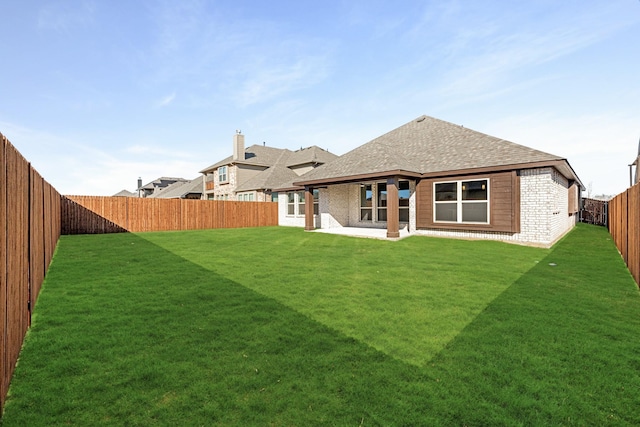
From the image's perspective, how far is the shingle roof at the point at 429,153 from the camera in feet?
40.1

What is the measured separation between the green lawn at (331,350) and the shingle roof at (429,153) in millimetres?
6615

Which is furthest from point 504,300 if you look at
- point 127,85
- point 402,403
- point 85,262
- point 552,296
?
point 127,85

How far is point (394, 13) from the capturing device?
11.3 meters

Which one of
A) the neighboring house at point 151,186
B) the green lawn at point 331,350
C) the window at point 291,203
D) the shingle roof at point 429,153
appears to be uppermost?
the neighboring house at point 151,186

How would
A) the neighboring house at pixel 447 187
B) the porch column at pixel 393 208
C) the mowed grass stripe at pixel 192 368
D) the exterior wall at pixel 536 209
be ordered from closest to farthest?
the mowed grass stripe at pixel 192 368 → the exterior wall at pixel 536 209 → the neighboring house at pixel 447 187 → the porch column at pixel 393 208

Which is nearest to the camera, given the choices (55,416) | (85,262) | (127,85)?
(55,416)

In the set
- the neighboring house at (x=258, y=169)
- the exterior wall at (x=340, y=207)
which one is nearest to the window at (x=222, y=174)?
the neighboring house at (x=258, y=169)

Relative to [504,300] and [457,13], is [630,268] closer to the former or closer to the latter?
[504,300]

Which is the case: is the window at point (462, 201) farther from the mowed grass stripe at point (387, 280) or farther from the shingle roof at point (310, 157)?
the shingle roof at point (310, 157)

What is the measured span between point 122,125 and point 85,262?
1236 cm

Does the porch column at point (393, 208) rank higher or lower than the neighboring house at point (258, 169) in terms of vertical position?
lower

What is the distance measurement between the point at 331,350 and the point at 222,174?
3227cm

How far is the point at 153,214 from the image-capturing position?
61.7ft

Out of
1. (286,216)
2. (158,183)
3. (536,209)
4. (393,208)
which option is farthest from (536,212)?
(158,183)
